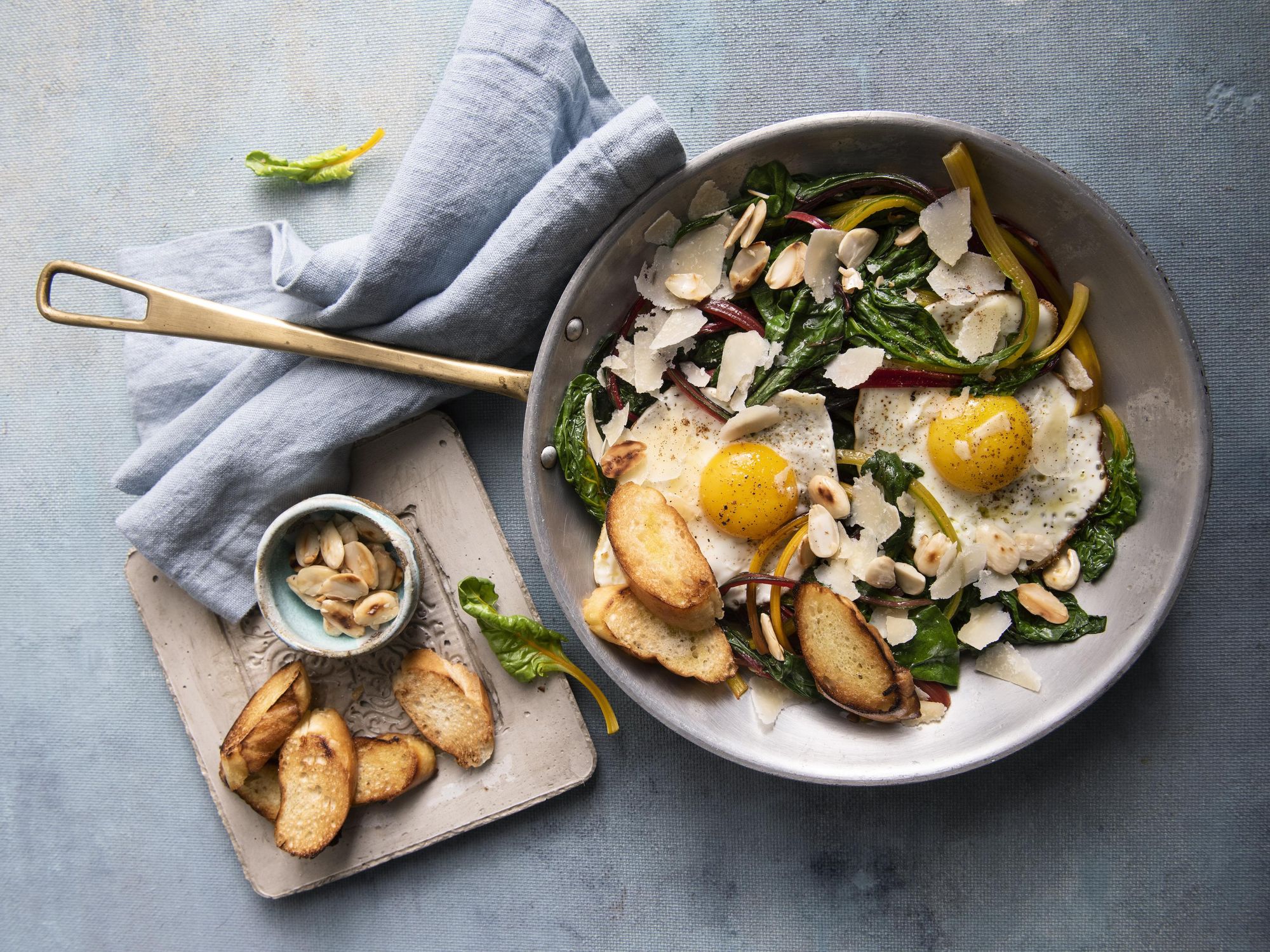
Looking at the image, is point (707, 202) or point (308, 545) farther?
point (308, 545)

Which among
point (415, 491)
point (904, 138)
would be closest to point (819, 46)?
point (904, 138)

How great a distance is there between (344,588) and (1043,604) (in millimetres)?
2307

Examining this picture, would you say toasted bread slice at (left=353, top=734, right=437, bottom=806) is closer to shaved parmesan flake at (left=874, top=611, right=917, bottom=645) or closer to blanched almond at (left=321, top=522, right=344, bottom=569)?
blanched almond at (left=321, top=522, right=344, bottom=569)

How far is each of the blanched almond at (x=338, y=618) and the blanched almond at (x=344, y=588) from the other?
20mm

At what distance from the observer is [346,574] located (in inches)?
111

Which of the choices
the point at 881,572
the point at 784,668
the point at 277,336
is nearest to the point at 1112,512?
the point at 881,572

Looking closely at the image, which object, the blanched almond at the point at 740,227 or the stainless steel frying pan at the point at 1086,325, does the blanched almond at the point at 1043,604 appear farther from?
the blanched almond at the point at 740,227

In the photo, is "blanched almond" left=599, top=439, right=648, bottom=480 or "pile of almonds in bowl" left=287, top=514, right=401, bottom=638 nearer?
"blanched almond" left=599, top=439, right=648, bottom=480

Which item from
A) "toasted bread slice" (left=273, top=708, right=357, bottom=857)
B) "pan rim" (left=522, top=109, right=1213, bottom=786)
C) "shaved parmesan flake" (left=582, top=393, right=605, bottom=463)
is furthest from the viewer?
"toasted bread slice" (left=273, top=708, right=357, bottom=857)

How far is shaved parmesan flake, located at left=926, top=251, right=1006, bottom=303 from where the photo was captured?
8.80ft

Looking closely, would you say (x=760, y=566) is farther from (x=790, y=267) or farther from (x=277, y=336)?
(x=277, y=336)

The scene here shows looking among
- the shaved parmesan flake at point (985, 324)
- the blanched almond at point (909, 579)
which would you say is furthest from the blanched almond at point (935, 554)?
the shaved parmesan flake at point (985, 324)

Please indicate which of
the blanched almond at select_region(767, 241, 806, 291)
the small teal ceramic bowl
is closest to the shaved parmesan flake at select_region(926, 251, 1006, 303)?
the blanched almond at select_region(767, 241, 806, 291)

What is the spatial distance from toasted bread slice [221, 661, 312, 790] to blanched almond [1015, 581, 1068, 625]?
250 cm
